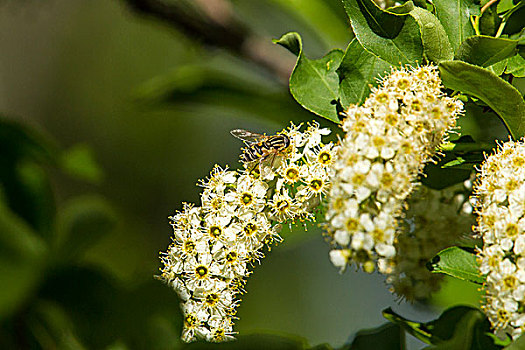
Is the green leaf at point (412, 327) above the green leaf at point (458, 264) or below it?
below

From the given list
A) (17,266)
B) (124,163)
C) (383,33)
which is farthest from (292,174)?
(124,163)

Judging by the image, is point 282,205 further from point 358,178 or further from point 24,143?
point 24,143

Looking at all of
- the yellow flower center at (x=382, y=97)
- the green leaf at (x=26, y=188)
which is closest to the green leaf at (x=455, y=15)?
the yellow flower center at (x=382, y=97)

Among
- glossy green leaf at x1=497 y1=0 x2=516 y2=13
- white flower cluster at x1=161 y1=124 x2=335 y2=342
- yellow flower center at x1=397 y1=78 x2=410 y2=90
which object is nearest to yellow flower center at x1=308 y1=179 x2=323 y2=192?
white flower cluster at x1=161 y1=124 x2=335 y2=342

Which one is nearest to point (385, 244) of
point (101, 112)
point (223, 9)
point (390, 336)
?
point (390, 336)

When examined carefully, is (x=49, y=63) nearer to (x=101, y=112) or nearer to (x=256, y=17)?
(x=101, y=112)

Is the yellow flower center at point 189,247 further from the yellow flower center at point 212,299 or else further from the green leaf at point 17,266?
the green leaf at point 17,266
